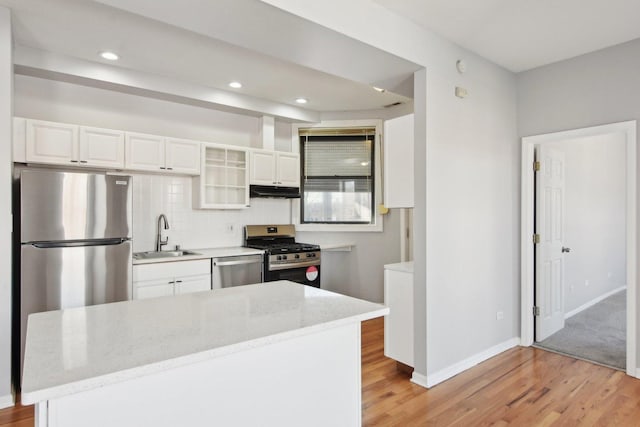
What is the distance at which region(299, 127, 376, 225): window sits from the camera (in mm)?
5152

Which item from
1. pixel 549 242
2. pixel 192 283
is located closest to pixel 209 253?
pixel 192 283

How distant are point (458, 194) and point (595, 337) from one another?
2.42 m

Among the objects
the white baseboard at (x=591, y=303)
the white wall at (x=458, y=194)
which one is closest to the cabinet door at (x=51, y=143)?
the white wall at (x=458, y=194)

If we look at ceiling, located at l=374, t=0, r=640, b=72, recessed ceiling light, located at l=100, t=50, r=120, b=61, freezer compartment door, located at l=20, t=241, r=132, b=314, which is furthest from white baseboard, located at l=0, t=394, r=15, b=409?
ceiling, located at l=374, t=0, r=640, b=72

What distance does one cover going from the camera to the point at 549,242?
12.9ft

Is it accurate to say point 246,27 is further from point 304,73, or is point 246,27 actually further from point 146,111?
point 146,111

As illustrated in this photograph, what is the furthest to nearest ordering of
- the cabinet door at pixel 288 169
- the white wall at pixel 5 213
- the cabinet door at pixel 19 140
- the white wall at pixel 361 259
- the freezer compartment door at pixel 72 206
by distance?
the white wall at pixel 361 259, the cabinet door at pixel 288 169, the cabinet door at pixel 19 140, the freezer compartment door at pixel 72 206, the white wall at pixel 5 213

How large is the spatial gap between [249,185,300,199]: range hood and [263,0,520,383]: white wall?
2115mm

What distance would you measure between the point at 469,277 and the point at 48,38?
3981 millimetres

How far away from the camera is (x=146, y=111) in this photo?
401 cm

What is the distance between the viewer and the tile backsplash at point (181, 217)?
395 centimetres

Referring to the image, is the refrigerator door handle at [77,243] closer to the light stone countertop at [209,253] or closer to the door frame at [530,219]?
the light stone countertop at [209,253]

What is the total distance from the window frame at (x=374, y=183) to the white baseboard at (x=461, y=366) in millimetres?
2029

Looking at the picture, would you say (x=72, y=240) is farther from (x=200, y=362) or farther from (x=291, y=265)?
(x=200, y=362)
